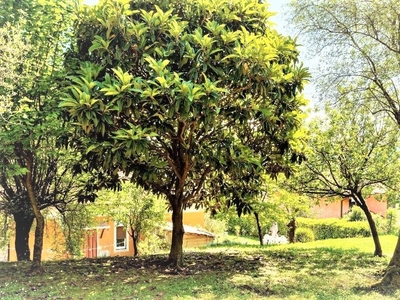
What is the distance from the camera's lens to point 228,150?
5227 mm

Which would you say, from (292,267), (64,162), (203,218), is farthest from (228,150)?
(203,218)

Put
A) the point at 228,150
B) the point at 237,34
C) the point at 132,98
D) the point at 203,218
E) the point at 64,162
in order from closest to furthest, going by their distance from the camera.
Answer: the point at 132,98 → the point at 237,34 → the point at 228,150 → the point at 64,162 → the point at 203,218

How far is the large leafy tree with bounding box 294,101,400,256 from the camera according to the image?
7793 millimetres

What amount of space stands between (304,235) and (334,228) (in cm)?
133

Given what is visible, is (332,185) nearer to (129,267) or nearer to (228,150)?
(228,150)

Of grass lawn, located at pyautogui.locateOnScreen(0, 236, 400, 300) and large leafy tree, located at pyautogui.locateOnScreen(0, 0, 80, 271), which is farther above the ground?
large leafy tree, located at pyautogui.locateOnScreen(0, 0, 80, 271)

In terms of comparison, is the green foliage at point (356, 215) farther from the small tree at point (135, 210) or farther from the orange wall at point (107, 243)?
the orange wall at point (107, 243)

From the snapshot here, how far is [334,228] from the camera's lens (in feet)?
52.1

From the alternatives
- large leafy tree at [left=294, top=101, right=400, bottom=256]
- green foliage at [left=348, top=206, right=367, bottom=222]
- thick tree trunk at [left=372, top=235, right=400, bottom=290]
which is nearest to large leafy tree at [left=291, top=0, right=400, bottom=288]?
thick tree trunk at [left=372, top=235, right=400, bottom=290]

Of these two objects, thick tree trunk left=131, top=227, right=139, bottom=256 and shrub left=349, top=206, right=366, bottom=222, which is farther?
shrub left=349, top=206, right=366, bottom=222

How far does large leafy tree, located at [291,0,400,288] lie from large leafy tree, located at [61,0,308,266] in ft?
3.90

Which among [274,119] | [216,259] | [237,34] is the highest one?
[237,34]

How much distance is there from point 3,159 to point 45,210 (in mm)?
3127

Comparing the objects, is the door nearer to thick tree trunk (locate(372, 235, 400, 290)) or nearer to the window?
the window
